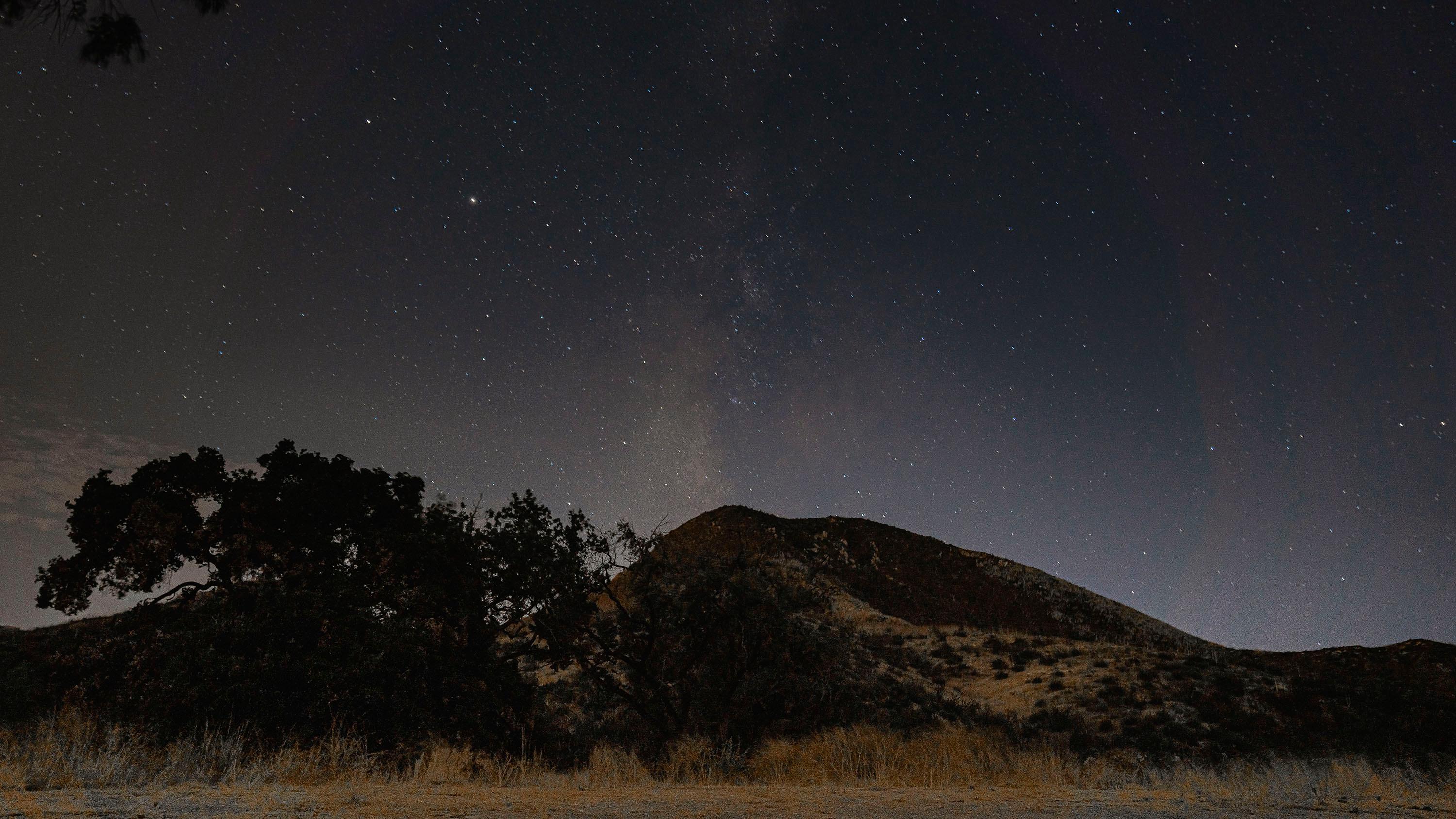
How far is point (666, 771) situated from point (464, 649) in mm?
6438

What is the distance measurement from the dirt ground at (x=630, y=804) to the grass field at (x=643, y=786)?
0.03 meters

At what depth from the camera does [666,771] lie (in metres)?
9.98

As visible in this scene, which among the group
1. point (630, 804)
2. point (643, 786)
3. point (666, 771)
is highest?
point (630, 804)

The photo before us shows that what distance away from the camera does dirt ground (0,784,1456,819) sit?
4277 millimetres

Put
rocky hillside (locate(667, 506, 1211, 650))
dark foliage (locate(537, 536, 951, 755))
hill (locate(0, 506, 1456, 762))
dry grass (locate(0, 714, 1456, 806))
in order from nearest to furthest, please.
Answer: dry grass (locate(0, 714, 1456, 806)) < dark foliage (locate(537, 536, 951, 755)) < hill (locate(0, 506, 1456, 762)) < rocky hillside (locate(667, 506, 1211, 650))

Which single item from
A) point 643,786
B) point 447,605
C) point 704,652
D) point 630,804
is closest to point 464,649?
point 447,605

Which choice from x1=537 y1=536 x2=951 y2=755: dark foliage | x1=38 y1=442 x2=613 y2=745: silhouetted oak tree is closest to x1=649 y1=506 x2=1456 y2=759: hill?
x1=537 y1=536 x2=951 y2=755: dark foliage

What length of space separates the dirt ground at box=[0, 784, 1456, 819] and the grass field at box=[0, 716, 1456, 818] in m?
0.03

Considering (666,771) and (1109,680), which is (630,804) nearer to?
(666,771)

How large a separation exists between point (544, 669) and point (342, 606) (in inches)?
705

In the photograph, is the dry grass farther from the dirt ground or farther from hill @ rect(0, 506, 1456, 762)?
hill @ rect(0, 506, 1456, 762)

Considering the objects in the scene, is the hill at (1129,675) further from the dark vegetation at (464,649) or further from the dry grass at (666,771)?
the dry grass at (666,771)

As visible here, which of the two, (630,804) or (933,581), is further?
(933,581)

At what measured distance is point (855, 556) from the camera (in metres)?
55.2
